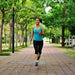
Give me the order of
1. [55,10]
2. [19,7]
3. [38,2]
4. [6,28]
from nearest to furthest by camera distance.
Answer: [19,7] → [38,2] → [55,10] → [6,28]

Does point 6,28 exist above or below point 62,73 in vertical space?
above

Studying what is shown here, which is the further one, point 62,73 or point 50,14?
point 50,14

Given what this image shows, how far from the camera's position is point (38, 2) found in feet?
74.1

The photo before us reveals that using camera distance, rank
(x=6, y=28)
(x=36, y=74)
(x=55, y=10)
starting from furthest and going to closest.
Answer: (x=6, y=28)
(x=55, y=10)
(x=36, y=74)

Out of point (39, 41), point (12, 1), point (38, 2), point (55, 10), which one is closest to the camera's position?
point (39, 41)

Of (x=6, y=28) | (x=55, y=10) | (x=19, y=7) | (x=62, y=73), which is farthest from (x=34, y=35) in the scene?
(x=6, y=28)

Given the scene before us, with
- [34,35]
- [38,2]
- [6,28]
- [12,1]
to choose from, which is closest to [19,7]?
[12,1]

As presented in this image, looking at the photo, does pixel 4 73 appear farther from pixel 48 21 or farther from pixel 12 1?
pixel 48 21

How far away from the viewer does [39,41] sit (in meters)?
8.98

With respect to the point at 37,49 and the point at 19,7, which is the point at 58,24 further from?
the point at 37,49

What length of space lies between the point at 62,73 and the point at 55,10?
23.5 metres

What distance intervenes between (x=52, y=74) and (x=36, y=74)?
0.49 m

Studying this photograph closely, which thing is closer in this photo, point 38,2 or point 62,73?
point 62,73

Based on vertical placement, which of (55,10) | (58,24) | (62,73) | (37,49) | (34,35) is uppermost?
(55,10)
